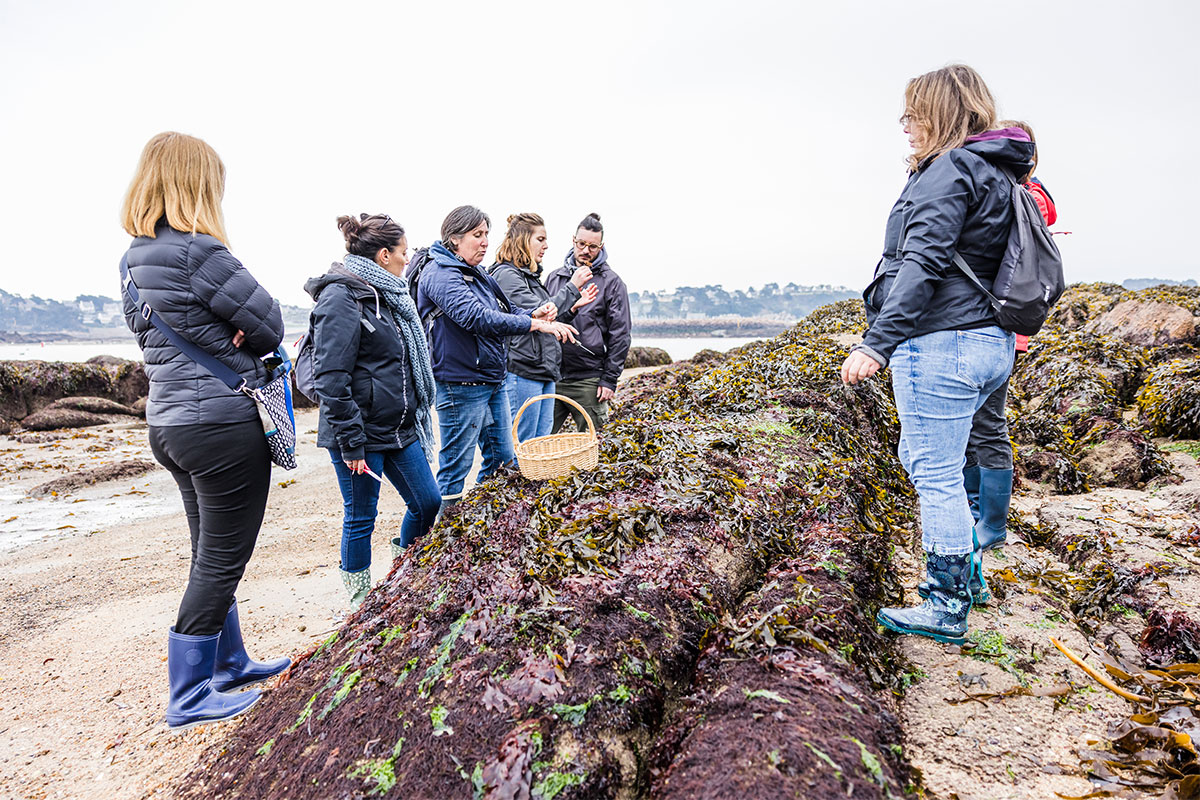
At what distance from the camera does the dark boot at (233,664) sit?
108 inches

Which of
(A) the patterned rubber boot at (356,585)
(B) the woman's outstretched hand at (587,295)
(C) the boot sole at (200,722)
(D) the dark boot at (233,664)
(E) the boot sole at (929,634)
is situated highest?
(B) the woman's outstretched hand at (587,295)

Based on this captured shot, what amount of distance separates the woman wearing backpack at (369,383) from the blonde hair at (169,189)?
0.64 m

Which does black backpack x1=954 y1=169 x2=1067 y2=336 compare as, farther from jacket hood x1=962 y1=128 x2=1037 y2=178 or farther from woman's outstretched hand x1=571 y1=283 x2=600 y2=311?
woman's outstretched hand x1=571 y1=283 x2=600 y2=311

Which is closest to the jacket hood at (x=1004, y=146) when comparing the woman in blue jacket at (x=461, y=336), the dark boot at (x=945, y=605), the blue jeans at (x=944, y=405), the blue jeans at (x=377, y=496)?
the blue jeans at (x=944, y=405)

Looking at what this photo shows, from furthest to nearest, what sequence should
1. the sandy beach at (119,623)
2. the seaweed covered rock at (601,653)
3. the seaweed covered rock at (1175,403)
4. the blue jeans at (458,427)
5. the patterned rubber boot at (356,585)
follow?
1. the seaweed covered rock at (1175,403)
2. the blue jeans at (458,427)
3. the patterned rubber boot at (356,585)
4. the sandy beach at (119,623)
5. the seaweed covered rock at (601,653)

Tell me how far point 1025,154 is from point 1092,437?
3.82 m

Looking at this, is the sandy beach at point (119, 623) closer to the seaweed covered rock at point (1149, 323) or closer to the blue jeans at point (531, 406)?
the blue jeans at point (531, 406)

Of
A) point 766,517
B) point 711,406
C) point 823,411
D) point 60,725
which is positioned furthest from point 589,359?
point 60,725

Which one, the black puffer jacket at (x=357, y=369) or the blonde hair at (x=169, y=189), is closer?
the blonde hair at (x=169, y=189)

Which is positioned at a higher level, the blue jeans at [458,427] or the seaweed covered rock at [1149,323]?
the seaweed covered rock at [1149,323]

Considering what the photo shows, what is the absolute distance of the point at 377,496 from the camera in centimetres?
301

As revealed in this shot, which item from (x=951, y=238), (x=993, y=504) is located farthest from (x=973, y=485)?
(x=951, y=238)

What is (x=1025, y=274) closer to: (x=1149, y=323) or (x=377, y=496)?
(x=377, y=496)

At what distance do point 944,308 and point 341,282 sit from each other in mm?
2574
